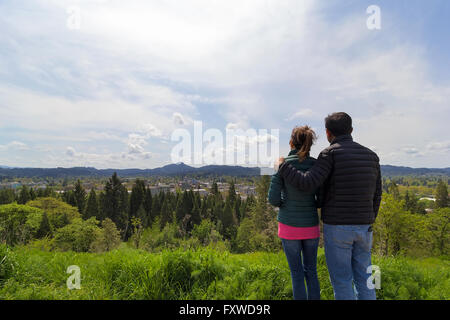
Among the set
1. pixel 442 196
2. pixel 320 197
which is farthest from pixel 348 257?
pixel 442 196

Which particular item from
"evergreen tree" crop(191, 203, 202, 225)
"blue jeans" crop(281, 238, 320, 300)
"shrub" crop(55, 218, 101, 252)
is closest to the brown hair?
"blue jeans" crop(281, 238, 320, 300)

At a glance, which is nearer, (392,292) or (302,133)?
(302,133)

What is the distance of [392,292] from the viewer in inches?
114

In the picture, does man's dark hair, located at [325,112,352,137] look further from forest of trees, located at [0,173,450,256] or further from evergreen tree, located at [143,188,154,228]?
evergreen tree, located at [143,188,154,228]

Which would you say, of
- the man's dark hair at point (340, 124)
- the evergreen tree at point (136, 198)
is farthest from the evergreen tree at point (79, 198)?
the man's dark hair at point (340, 124)

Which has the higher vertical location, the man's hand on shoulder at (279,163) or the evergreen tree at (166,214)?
the man's hand on shoulder at (279,163)

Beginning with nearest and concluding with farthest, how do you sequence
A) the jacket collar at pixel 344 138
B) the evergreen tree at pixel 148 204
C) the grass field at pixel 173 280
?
the jacket collar at pixel 344 138 < the grass field at pixel 173 280 < the evergreen tree at pixel 148 204

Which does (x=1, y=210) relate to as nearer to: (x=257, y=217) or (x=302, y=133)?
(x=257, y=217)

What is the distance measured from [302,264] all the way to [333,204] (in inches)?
32.4

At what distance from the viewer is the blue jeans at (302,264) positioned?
2.47 metres

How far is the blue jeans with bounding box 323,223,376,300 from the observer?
89.2 inches

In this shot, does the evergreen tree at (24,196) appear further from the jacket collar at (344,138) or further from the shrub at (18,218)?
the jacket collar at (344,138)
